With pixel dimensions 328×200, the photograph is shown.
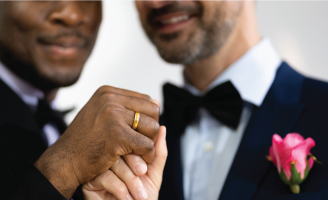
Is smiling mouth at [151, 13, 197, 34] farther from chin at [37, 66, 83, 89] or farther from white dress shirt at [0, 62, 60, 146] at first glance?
white dress shirt at [0, 62, 60, 146]

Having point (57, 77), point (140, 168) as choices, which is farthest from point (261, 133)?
point (57, 77)

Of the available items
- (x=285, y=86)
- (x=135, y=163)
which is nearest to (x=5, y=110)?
(x=135, y=163)

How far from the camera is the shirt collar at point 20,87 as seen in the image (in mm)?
853

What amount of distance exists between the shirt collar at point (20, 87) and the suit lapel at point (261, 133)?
2.02 ft

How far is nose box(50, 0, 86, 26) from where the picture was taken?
845 mm

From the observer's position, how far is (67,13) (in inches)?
33.7

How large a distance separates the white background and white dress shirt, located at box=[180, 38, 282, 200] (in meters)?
0.31

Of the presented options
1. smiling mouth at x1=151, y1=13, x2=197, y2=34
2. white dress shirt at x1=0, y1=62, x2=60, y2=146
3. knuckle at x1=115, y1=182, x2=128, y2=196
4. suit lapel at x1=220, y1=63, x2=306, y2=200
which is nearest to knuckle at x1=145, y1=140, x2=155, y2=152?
Answer: knuckle at x1=115, y1=182, x2=128, y2=196

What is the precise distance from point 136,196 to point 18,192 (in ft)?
0.80

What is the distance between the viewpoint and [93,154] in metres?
0.61

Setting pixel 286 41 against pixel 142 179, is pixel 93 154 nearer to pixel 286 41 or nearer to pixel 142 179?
pixel 142 179

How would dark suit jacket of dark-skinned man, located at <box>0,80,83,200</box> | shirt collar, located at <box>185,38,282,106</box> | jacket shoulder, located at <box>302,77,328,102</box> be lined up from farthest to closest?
shirt collar, located at <box>185,38,282,106</box>, jacket shoulder, located at <box>302,77,328,102</box>, dark suit jacket of dark-skinned man, located at <box>0,80,83,200</box>

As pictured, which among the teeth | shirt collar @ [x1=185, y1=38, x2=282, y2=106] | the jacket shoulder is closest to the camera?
the jacket shoulder

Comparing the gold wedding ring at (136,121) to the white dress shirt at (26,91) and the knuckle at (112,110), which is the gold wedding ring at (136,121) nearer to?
Answer: the knuckle at (112,110)
